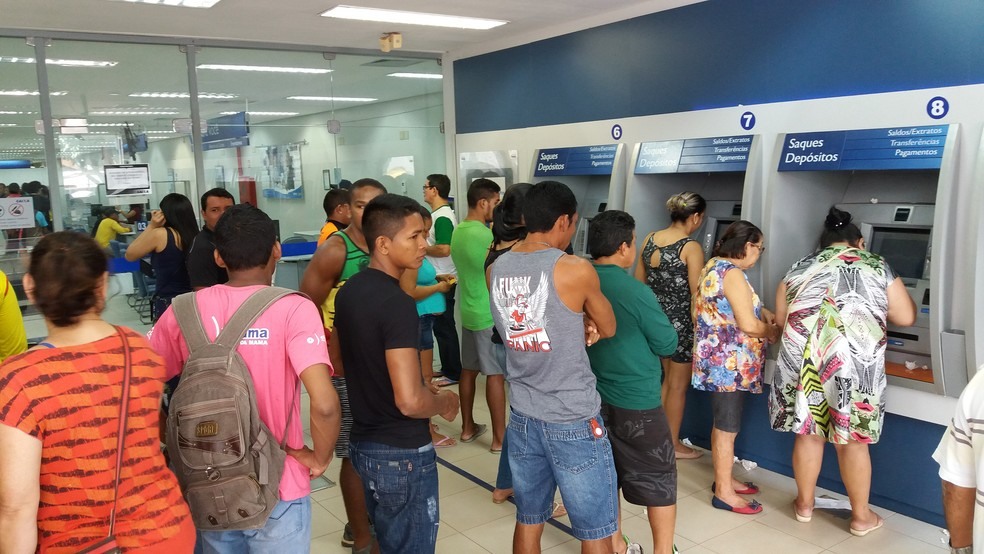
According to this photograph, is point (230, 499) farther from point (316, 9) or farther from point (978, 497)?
point (316, 9)

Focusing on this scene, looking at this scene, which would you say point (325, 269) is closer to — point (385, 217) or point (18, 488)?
point (385, 217)

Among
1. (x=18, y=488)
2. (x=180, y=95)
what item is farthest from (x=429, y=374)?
(x=18, y=488)

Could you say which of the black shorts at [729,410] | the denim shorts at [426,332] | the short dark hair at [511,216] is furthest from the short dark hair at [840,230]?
the denim shorts at [426,332]

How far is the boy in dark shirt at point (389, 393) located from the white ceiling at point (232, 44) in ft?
9.01

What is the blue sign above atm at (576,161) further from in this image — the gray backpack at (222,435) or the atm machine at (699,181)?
the gray backpack at (222,435)

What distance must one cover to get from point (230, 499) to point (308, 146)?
4.82 metres

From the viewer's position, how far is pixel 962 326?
3.22 metres

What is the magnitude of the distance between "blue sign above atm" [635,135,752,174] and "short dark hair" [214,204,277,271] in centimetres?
283

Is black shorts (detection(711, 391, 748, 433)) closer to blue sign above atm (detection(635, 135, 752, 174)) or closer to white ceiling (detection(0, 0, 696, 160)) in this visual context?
blue sign above atm (detection(635, 135, 752, 174))

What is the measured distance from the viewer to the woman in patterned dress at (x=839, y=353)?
10.7 feet

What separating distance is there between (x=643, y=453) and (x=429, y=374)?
2097 mm

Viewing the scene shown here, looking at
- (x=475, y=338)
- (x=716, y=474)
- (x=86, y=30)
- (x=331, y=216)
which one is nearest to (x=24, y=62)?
(x=86, y=30)

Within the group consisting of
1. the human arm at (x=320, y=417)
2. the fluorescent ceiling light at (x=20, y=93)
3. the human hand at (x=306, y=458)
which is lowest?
the human hand at (x=306, y=458)

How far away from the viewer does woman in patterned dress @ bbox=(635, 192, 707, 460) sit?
4.05 meters
